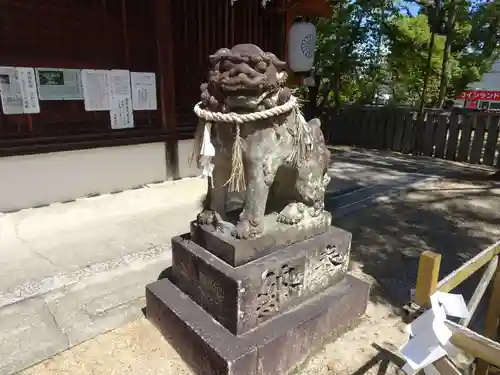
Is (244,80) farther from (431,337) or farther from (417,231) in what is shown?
(417,231)

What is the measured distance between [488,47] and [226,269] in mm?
11899

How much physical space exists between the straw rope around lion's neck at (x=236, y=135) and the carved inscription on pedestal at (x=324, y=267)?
664 millimetres

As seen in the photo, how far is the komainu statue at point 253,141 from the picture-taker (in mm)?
1817

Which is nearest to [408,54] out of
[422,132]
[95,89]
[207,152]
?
[422,132]

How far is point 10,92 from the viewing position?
427cm

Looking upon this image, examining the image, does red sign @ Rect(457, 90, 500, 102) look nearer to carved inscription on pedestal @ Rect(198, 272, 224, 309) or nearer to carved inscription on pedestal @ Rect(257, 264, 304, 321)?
carved inscription on pedestal @ Rect(257, 264, 304, 321)

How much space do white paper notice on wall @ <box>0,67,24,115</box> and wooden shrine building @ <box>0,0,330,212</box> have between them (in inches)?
2.8

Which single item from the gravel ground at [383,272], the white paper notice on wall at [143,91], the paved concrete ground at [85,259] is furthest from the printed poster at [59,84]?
the gravel ground at [383,272]

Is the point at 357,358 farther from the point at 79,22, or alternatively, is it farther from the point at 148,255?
the point at 79,22

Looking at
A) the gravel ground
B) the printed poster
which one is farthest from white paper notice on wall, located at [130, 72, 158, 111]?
the gravel ground

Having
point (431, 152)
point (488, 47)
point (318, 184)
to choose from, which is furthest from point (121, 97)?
point (488, 47)

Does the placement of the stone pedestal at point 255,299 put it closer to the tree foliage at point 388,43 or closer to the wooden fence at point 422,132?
the wooden fence at point 422,132

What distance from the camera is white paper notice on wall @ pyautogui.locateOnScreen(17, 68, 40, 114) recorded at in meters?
4.32

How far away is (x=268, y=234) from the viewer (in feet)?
6.93
